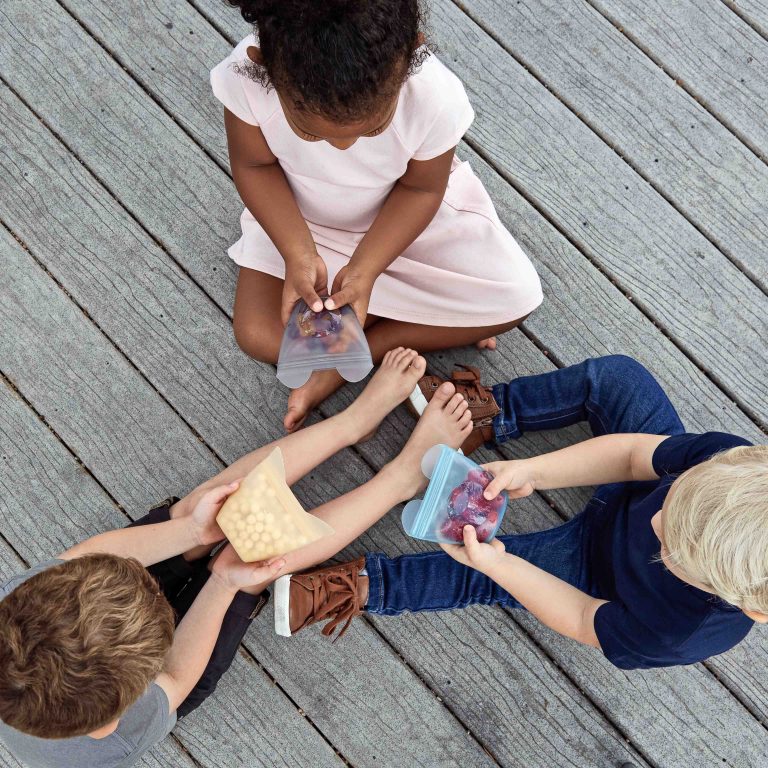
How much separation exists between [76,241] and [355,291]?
646mm

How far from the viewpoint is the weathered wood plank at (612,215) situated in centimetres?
136

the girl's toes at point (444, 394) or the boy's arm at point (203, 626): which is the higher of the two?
the girl's toes at point (444, 394)

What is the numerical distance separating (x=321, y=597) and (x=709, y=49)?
51.6 inches

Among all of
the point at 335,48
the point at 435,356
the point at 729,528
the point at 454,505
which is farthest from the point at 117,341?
the point at 729,528

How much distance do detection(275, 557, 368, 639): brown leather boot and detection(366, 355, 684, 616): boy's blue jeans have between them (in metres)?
0.03

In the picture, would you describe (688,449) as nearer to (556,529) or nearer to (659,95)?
(556,529)

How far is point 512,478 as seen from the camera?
3.76ft

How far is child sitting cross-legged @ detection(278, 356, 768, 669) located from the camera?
0.89 meters

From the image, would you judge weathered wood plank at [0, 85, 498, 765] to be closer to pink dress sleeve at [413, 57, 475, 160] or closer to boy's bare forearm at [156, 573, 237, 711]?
boy's bare forearm at [156, 573, 237, 711]

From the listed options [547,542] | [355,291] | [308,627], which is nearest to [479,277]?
[355,291]

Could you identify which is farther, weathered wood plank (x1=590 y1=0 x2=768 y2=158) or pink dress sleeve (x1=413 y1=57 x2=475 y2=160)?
weathered wood plank (x1=590 y1=0 x2=768 y2=158)

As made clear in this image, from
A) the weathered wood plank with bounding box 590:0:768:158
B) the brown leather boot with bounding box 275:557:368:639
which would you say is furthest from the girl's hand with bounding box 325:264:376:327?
the weathered wood plank with bounding box 590:0:768:158

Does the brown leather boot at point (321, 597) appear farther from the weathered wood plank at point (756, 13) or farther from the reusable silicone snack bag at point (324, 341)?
the weathered wood plank at point (756, 13)

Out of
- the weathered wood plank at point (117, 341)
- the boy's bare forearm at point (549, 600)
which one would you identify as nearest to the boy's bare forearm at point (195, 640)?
the weathered wood plank at point (117, 341)
